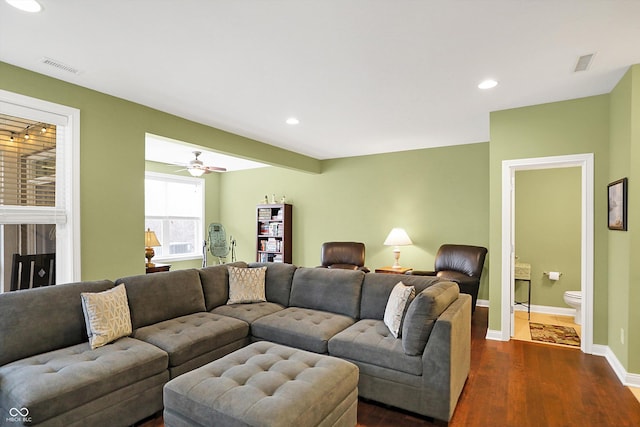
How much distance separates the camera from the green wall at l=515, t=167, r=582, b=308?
491 cm

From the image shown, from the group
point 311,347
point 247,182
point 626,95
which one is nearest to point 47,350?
point 311,347

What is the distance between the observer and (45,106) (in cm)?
289

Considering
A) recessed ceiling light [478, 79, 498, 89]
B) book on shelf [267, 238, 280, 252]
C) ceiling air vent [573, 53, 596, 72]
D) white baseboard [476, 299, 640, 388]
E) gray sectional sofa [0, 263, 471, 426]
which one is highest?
ceiling air vent [573, 53, 596, 72]

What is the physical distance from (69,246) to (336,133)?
342 centimetres

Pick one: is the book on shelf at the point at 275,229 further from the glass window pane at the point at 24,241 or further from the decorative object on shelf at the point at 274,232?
the glass window pane at the point at 24,241

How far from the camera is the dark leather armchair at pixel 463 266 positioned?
4391 millimetres

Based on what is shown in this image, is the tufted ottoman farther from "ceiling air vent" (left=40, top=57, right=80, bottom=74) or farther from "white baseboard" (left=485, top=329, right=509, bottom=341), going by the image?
"ceiling air vent" (left=40, top=57, right=80, bottom=74)

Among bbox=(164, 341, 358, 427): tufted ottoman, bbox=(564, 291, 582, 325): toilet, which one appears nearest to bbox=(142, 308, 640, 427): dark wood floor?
bbox=(164, 341, 358, 427): tufted ottoman

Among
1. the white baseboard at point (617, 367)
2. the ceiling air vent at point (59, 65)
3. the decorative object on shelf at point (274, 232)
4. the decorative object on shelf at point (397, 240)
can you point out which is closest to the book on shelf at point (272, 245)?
the decorative object on shelf at point (274, 232)

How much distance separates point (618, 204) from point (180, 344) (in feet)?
12.8

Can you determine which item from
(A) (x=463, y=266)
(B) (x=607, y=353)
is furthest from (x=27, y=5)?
(B) (x=607, y=353)

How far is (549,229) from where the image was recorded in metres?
5.05

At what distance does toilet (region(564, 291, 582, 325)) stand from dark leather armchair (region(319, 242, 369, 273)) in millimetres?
2868

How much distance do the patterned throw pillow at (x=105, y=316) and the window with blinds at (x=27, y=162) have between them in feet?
3.72
